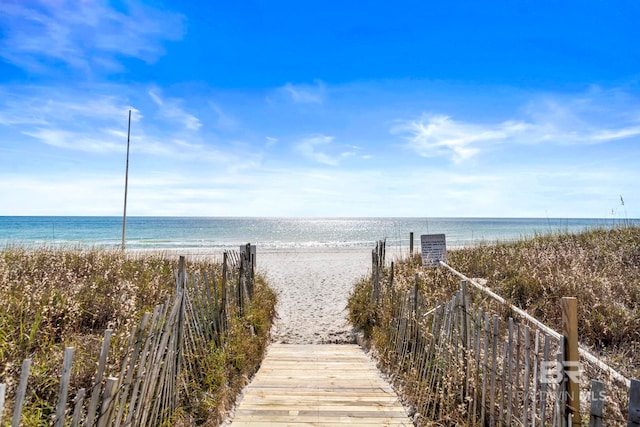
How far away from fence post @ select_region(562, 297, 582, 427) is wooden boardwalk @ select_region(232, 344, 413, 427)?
160 cm

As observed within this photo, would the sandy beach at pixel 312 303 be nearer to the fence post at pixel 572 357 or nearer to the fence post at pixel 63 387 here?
the fence post at pixel 572 357

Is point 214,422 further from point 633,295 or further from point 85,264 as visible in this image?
point 633,295

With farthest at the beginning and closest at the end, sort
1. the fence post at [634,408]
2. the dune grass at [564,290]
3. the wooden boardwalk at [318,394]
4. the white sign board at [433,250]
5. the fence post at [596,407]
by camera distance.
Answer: the white sign board at [433,250]
the dune grass at [564,290]
the wooden boardwalk at [318,394]
the fence post at [596,407]
the fence post at [634,408]

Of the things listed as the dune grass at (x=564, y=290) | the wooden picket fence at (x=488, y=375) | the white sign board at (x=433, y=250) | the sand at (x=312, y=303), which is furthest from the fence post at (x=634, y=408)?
the white sign board at (x=433, y=250)

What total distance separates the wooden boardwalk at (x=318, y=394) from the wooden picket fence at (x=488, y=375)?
0.30 m

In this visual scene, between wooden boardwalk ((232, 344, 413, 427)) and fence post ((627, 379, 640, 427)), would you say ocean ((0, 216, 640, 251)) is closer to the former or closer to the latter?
wooden boardwalk ((232, 344, 413, 427))

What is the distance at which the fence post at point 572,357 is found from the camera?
2072 millimetres

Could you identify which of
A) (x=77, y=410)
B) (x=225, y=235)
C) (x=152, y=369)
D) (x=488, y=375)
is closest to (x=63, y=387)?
(x=77, y=410)

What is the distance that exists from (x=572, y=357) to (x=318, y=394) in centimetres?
268

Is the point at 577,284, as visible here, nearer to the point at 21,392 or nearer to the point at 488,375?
the point at 488,375

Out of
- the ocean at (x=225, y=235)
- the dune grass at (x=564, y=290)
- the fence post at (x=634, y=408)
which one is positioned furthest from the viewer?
the ocean at (x=225, y=235)

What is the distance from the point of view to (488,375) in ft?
10.1

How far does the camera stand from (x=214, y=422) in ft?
10.6

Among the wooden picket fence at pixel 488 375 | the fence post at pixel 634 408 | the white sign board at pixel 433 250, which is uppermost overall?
the white sign board at pixel 433 250
